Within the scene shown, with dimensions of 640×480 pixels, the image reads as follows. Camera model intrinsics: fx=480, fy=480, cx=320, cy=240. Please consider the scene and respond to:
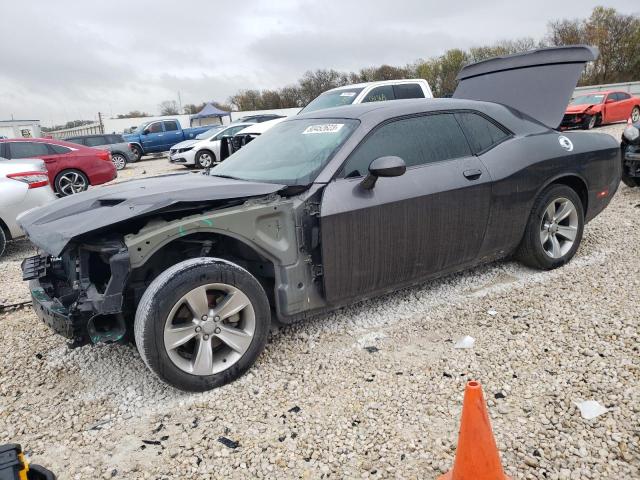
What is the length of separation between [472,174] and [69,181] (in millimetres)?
10038

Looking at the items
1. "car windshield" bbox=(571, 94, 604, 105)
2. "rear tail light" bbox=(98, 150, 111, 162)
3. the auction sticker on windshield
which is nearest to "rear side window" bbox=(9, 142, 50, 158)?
"rear tail light" bbox=(98, 150, 111, 162)

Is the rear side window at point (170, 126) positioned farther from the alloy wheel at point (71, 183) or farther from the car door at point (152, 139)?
the alloy wheel at point (71, 183)

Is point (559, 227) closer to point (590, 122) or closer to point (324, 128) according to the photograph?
point (324, 128)

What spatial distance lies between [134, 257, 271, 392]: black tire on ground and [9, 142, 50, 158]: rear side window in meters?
9.95

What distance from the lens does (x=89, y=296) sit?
2498 millimetres

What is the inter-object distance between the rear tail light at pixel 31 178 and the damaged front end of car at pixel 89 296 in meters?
3.57

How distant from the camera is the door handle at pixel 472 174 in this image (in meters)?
3.56

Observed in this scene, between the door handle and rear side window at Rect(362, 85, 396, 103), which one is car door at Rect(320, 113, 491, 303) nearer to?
the door handle

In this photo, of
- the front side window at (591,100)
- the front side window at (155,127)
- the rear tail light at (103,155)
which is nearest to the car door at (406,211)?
the rear tail light at (103,155)

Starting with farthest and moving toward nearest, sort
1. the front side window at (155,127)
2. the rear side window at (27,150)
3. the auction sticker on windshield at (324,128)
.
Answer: the front side window at (155,127)
the rear side window at (27,150)
the auction sticker on windshield at (324,128)

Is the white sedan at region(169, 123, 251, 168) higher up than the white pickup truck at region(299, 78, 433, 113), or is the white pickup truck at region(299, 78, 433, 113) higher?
the white pickup truck at region(299, 78, 433, 113)

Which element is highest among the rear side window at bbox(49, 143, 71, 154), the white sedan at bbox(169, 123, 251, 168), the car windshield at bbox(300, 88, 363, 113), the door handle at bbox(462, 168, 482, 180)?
the car windshield at bbox(300, 88, 363, 113)

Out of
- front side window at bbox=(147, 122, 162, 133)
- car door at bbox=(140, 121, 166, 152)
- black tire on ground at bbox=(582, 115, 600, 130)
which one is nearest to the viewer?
black tire on ground at bbox=(582, 115, 600, 130)

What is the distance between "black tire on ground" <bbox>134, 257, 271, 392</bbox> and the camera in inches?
98.6
